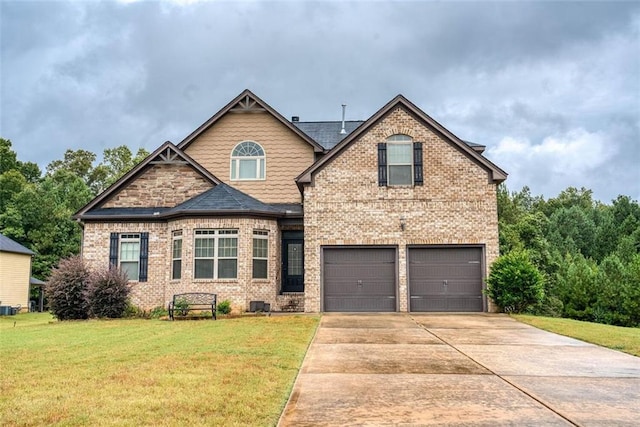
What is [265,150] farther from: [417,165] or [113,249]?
[113,249]

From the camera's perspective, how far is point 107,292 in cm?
1758

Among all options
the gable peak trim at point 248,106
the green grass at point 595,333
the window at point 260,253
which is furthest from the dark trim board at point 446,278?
the gable peak trim at point 248,106

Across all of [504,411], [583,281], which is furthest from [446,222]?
[504,411]

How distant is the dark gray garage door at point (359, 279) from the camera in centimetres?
1825

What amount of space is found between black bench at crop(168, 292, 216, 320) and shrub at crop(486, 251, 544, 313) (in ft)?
29.5

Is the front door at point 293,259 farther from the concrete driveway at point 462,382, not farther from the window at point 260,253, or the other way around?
the concrete driveway at point 462,382

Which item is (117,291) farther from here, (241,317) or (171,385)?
(171,385)

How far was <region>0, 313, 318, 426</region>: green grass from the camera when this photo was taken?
17.7ft

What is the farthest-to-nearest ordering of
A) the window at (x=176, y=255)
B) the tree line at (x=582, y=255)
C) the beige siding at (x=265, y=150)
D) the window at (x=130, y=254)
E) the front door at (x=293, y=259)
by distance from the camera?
the beige siding at (x=265, y=150) → the front door at (x=293, y=259) → the window at (x=130, y=254) → the window at (x=176, y=255) → the tree line at (x=582, y=255)

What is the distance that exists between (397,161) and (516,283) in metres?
5.50

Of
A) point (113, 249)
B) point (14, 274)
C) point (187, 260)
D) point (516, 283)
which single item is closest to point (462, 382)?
point (516, 283)

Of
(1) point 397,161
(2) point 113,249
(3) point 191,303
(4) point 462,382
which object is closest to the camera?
(4) point 462,382

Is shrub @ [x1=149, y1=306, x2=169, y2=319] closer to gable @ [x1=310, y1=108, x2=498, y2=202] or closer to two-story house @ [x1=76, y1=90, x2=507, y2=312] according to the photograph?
two-story house @ [x1=76, y1=90, x2=507, y2=312]

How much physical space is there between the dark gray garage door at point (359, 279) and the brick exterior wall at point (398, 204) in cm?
33
